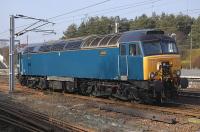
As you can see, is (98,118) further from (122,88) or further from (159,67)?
(122,88)

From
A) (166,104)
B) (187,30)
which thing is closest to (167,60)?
(166,104)

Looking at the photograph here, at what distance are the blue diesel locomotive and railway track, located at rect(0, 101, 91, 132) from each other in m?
4.88

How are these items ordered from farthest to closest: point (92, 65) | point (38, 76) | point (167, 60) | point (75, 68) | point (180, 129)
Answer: point (38, 76) → point (75, 68) → point (92, 65) → point (167, 60) → point (180, 129)

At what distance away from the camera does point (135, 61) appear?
19.0 meters

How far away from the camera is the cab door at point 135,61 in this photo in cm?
1870

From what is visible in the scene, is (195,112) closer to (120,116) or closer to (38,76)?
(120,116)

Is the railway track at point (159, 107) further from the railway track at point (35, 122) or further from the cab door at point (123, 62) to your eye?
the railway track at point (35, 122)

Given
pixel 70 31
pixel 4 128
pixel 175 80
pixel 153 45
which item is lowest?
pixel 4 128

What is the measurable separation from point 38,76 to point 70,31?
54703 millimetres

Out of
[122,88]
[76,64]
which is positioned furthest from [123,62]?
[76,64]

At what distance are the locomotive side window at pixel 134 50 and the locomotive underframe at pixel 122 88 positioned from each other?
1.26 meters

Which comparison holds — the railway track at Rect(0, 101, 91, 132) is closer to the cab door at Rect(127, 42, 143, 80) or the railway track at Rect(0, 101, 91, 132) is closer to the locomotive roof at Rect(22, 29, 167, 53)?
Answer: the cab door at Rect(127, 42, 143, 80)

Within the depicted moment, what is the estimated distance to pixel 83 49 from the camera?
2377cm

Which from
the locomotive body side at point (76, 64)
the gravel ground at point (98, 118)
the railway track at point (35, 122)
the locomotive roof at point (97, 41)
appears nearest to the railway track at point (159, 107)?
the gravel ground at point (98, 118)
